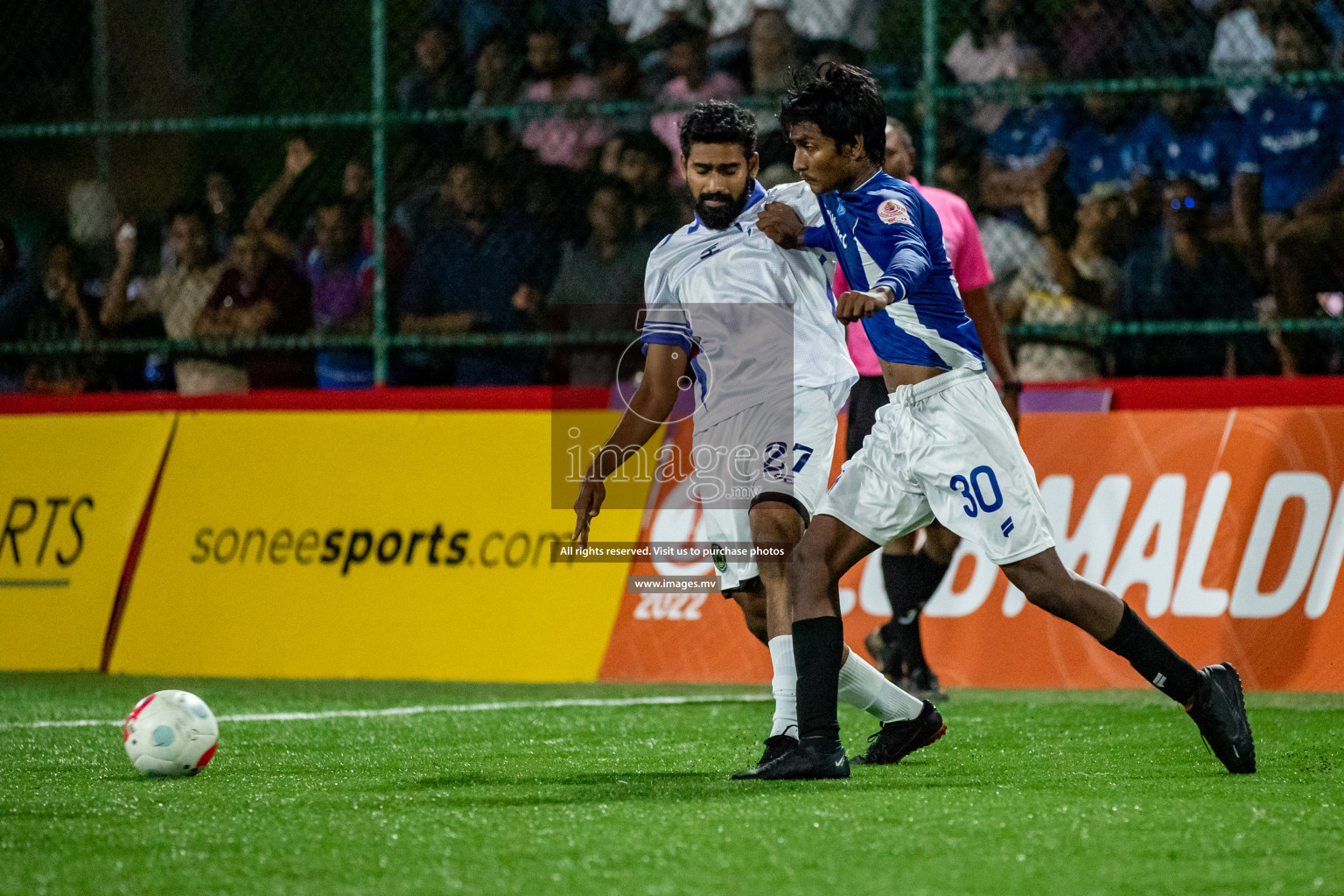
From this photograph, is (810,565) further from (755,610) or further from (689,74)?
(689,74)

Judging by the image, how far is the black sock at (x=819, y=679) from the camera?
4.96 meters

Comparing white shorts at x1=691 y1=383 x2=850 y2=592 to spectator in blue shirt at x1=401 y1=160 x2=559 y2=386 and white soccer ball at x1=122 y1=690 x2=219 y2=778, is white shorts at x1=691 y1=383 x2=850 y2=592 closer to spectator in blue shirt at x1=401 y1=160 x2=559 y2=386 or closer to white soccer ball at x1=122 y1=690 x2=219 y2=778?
white soccer ball at x1=122 y1=690 x2=219 y2=778

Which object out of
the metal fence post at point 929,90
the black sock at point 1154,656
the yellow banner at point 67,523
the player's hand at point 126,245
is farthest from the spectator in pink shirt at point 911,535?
the player's hand at point 126,245

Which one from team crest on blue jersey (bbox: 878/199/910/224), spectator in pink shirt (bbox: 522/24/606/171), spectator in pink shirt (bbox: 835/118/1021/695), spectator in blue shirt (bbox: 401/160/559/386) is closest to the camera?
team crest on blue jersey (bbox: 878/199/910/224)

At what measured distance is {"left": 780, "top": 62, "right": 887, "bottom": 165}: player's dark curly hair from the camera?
4918 millimetres

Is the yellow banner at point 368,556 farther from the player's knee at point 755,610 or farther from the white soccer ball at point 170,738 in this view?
the white soccer ball at point 170,738

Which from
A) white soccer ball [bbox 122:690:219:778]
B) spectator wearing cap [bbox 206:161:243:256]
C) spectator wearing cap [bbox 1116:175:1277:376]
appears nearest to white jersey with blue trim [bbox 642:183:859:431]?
white soccer ball [bbox 122:690:219:778]

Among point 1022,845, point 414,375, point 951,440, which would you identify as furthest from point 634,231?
point 1022,845

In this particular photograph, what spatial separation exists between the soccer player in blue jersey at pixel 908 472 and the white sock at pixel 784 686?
0.26 metres

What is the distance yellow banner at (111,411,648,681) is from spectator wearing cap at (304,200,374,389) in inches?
35.4

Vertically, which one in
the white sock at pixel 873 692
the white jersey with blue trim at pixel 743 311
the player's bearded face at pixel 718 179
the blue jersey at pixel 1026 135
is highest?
the player's bearded face at pixel 718 179

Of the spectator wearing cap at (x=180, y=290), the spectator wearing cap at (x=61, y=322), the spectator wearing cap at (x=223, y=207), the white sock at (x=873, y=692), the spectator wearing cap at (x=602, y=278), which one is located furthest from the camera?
the spectator wearing cap at (x=223, y=207)

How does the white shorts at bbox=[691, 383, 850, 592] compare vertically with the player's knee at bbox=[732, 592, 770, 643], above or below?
above

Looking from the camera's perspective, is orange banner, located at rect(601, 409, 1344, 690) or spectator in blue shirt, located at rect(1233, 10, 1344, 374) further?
spectator in blue shirt, located at rect(1233, 10, 1344, 374)
